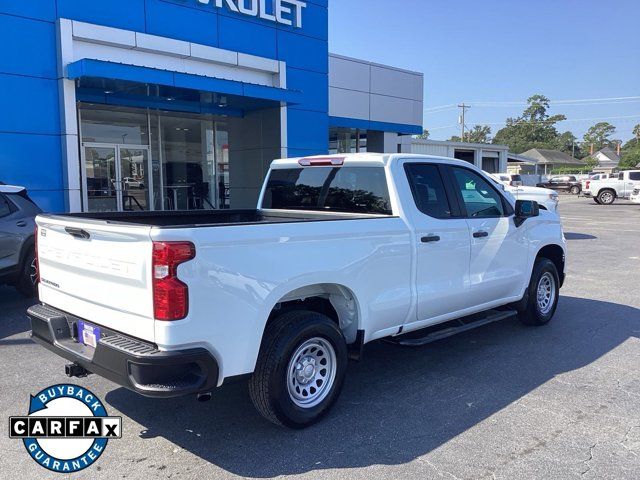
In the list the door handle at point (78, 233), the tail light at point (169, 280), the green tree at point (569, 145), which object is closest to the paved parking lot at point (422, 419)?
the tail light at point (169, 280)

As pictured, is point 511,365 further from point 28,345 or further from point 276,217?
point 28,345

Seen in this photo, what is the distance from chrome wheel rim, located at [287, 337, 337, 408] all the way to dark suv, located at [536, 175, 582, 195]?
47.3 m

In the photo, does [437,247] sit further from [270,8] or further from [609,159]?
[609,159]

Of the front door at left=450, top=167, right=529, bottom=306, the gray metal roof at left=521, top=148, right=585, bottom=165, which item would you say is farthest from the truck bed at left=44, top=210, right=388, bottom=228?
the gray metal roof at left=521, top=148, right=585, bottom=165

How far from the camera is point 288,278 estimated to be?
3.63 metres

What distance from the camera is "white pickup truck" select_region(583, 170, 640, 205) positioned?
33.5 meters

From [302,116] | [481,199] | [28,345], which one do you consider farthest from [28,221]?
[302,116]

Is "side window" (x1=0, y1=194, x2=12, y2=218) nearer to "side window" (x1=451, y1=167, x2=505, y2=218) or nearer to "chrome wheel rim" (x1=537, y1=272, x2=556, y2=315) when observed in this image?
"side window" (x1=451, y1=167, x2=505, y2=218)

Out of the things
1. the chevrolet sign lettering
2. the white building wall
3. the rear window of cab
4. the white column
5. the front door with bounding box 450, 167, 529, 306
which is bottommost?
the front door with bounding box 450, 167, 529, 306

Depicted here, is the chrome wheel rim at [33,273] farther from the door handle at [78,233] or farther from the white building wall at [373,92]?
the white building wall at [373,92]

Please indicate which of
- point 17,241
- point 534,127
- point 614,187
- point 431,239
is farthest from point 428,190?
point 534,127

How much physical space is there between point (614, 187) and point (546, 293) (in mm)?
31534

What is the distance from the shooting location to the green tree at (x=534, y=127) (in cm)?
11562

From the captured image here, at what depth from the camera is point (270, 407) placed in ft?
12.0
